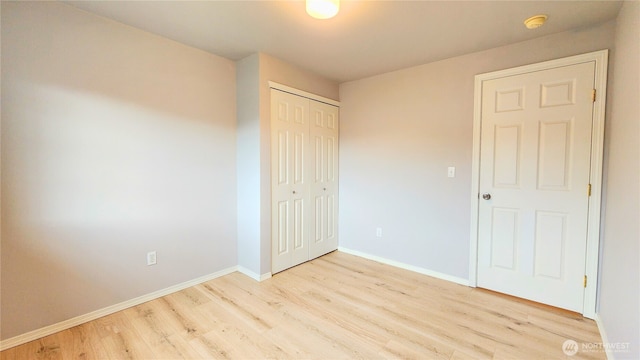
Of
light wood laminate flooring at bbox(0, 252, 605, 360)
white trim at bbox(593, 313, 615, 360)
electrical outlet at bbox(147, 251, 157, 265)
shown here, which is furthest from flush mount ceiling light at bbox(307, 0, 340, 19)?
white trim at bbox(593, 313, 615, 360)

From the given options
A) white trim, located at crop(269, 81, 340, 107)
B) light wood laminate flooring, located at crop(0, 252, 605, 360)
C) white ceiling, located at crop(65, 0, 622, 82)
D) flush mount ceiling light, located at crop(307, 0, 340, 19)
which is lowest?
light wood laminate flooring, located at crop(0, 252, 605, 360)

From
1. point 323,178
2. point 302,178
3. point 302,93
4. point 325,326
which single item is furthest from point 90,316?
point 302,93

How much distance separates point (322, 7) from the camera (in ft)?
5.31

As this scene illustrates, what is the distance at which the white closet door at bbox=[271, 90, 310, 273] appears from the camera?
2.81 m

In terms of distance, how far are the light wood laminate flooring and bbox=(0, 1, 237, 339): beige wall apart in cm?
31

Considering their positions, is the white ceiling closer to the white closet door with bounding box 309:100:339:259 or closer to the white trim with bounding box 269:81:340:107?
the white trim with bounding box 269:81:340:107

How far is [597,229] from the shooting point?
2.03 m

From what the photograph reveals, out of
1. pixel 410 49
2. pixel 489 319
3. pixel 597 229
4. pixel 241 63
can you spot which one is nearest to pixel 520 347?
pixel 489 319

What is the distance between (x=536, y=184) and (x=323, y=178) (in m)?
2.15

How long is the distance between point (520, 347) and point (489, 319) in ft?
1.03

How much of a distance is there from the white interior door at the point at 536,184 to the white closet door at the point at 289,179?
73.0 inches

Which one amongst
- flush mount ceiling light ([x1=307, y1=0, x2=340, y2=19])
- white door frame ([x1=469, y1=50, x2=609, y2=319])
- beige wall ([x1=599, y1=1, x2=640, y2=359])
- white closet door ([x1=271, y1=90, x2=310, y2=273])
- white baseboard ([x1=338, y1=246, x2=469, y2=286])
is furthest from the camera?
white closet door ([x1=271, y1=90, x2=310, y2=273])

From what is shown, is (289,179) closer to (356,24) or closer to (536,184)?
(356,24)

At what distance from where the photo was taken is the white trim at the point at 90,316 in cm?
173
